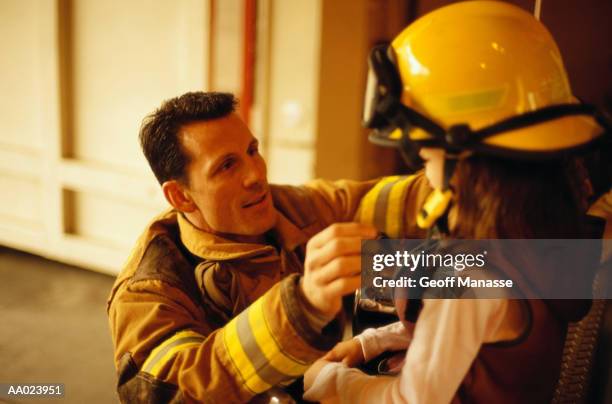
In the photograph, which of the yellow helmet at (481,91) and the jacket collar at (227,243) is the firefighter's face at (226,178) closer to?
the jacket collar at (227,243)

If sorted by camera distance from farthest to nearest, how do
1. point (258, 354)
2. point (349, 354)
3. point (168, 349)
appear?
point (349, 354)
point (168, 349)
point (258, 354)

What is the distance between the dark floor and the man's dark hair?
4.57 ft

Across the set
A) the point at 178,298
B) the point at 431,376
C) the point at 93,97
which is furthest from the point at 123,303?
the point at 93,97

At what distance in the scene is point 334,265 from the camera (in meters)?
1.08

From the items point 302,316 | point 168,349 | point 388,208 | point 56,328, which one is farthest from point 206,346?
point 56,328

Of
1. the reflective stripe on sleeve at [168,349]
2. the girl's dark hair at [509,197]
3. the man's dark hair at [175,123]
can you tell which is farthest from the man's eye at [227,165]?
the girl's dark hair at [509,197]

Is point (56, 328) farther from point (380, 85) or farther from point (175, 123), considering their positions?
point (380, 85)

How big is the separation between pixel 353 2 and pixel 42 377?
2.15 meters

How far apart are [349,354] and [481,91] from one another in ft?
2.48

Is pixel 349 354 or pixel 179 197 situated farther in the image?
pixel 179 197

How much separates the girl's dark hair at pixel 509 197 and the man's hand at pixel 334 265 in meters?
0.19

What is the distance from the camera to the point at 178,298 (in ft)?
5.02

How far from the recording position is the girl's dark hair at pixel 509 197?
3.66 ft

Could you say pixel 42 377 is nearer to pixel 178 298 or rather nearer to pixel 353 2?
pixel 178 298
